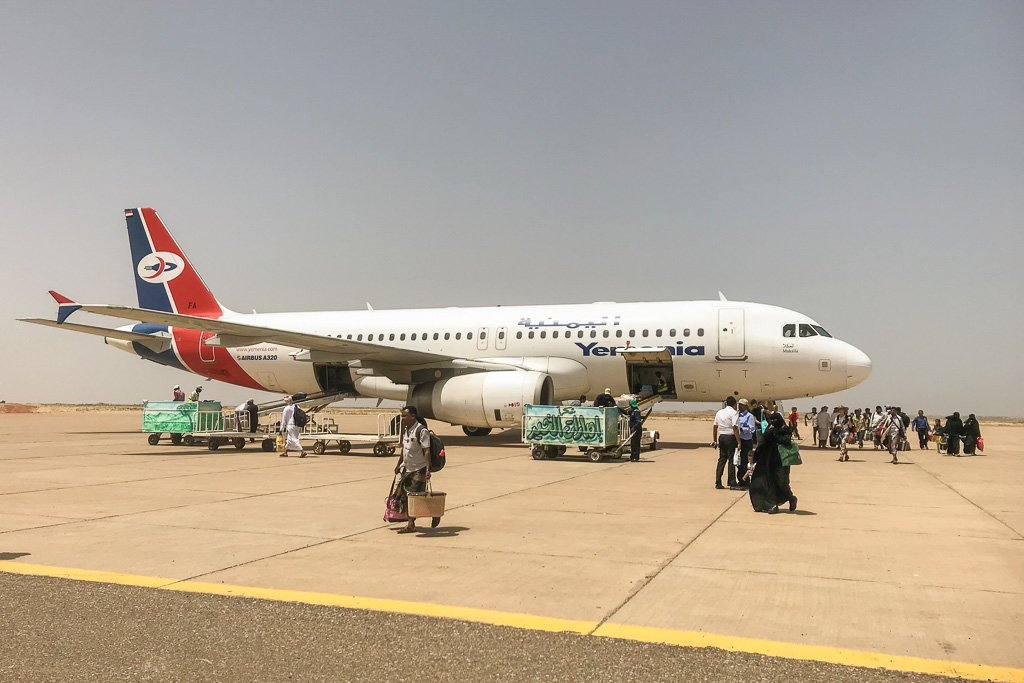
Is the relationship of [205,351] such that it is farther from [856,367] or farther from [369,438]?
[856,367]

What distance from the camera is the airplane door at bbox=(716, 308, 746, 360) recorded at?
71.7 feet

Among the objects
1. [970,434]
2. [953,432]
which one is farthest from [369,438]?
[970,434]

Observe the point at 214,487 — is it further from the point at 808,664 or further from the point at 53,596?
the point at 808,664

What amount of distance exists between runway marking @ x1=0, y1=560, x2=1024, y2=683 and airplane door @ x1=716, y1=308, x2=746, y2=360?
17.3 m

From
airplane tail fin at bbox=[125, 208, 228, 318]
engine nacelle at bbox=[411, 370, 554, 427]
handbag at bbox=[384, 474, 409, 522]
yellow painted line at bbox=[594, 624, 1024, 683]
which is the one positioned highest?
airplane tail fin at bbox=[125, 208, 228, 318]

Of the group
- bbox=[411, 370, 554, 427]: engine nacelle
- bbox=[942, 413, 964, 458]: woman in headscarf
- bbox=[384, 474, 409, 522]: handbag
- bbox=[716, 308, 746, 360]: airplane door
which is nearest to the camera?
bbox=[384, 474, 409, 522]: handbag

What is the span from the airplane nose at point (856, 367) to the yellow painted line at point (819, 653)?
697 inches

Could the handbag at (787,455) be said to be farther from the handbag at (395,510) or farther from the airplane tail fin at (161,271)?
the airplane tail fin at (161,271)

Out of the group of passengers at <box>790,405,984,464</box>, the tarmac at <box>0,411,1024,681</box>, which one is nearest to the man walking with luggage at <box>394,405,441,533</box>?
the tarmac at <box>0,411,1024,681</box>

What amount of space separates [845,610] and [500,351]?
62.1 ft

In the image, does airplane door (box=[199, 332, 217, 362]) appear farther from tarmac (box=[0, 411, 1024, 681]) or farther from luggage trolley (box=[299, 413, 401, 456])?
tarmac (box=[0, 411, 1024, 681])

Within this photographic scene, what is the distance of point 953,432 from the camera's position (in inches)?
919

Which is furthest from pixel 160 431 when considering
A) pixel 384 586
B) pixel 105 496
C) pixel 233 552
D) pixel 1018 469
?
pixel 1018 469

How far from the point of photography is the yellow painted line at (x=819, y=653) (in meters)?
4.61
